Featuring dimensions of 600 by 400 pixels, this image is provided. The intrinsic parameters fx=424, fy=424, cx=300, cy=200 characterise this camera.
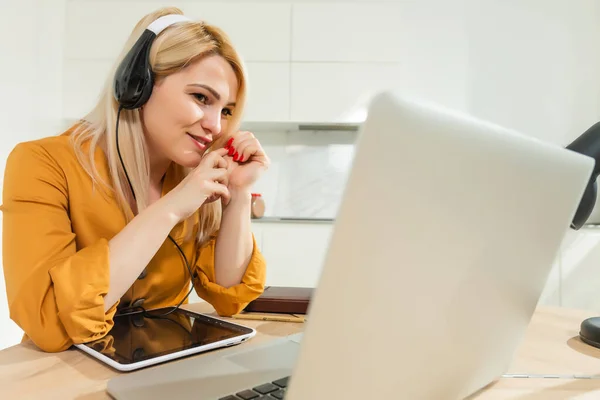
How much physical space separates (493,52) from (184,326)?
9.53 feet

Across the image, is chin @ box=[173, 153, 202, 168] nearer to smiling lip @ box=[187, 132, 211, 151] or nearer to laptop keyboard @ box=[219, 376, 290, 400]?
smiling lip @ box=[187, 132, 211, 151]

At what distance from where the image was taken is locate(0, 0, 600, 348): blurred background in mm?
→ 2369

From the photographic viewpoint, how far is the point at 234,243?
968mm

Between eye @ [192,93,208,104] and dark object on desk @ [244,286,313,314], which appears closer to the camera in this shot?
dark object on desk @ [244,286,313,314]

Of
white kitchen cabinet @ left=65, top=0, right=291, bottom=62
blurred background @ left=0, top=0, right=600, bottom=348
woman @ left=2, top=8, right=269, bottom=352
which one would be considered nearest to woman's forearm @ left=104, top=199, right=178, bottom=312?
woman @ left=2, top=8, right=269, bottom=352

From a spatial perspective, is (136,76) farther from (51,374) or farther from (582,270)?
(582,270)

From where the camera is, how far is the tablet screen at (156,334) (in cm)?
59

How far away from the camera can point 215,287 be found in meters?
0.90

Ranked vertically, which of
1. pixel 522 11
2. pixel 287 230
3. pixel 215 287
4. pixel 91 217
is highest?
pixel 522 11

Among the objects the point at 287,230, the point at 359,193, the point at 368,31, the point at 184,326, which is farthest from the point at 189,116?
the point at 368,31

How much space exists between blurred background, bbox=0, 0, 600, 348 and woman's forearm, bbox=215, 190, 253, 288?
1.40 metres

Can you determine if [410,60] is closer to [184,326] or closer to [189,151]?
[189,151]

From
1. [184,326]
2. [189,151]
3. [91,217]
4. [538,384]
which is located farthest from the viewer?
[189,151]

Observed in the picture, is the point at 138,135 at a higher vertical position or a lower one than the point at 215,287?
higher
